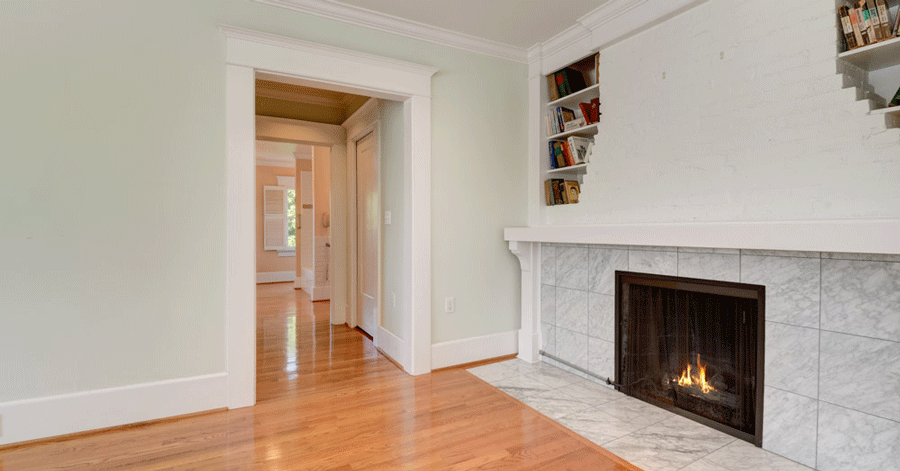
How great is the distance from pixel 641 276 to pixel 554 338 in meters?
0.91

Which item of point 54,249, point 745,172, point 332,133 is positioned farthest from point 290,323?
point 745,172

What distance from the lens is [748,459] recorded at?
1.97m

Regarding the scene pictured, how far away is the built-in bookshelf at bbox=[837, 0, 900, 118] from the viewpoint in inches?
67.6

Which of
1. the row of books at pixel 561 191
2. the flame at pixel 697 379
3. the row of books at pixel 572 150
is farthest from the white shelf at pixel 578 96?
the flame at pixel 697 379

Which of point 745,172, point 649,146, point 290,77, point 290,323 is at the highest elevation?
point 290,77

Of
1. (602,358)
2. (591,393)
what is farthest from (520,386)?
(602,358)

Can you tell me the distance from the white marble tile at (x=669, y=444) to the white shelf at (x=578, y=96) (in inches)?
84.8

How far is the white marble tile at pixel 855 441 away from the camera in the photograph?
169 cm

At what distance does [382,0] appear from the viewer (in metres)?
2.72

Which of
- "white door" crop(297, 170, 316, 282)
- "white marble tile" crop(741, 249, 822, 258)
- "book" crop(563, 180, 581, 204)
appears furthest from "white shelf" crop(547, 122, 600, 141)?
"white door" crop(297, 170, 316, 282)

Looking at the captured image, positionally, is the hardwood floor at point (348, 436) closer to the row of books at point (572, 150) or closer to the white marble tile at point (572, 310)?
the white marble tile at point (572, 310)

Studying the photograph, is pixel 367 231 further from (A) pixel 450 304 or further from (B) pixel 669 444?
(B) pixel 669 444

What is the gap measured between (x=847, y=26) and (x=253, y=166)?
2.95 metres

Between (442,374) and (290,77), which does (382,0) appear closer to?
(290,77)
